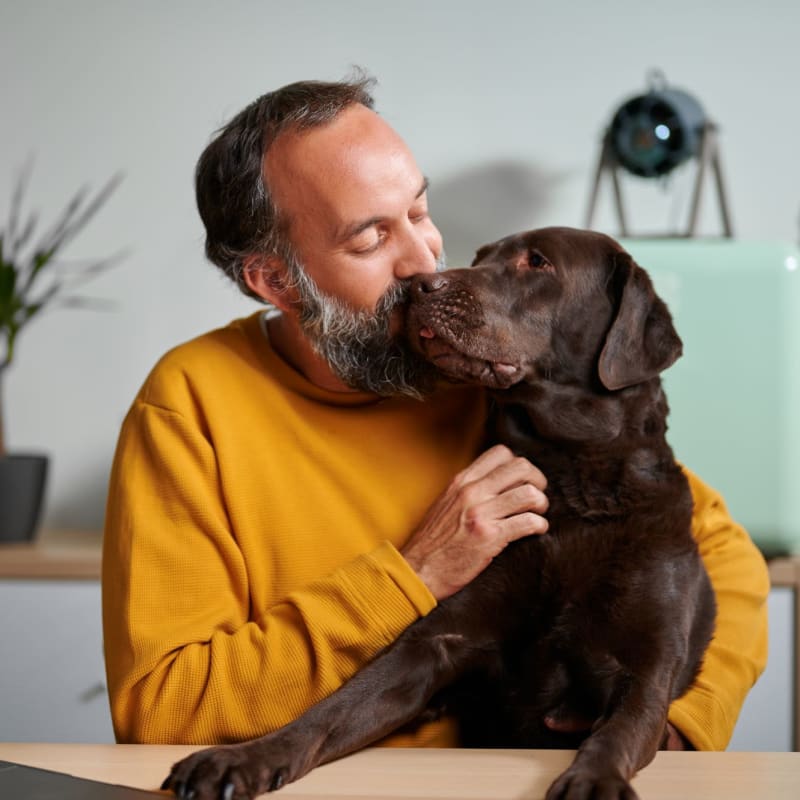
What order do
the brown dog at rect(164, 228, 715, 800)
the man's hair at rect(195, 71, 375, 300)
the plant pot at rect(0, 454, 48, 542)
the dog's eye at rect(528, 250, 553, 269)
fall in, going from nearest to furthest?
the brown dog at rect(164, 228, 715, 800)
the dog's eye at rect(528, 250, 553, 269)
the man's hair at rect(195, 71, 375, 300)
the plant pot at rect(0, 454, 48, 542)

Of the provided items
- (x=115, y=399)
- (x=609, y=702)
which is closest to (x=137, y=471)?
(x=609, y=702)

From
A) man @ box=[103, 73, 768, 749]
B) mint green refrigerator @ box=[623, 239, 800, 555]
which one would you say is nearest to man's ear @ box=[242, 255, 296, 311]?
man @ box=[103, 73, 768, 749]

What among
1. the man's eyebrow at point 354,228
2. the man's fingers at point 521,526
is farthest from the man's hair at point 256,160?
the man's fingers at point 521,526

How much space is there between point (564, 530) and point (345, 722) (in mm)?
426

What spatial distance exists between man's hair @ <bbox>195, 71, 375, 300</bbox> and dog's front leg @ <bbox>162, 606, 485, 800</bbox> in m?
0.72

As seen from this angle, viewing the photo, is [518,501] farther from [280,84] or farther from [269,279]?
[280,84]

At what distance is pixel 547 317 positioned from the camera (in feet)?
5.24

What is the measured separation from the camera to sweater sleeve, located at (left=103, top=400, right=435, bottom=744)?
1.44 meters

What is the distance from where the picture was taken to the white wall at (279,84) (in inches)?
119

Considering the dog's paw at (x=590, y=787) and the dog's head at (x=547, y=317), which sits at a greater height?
the dog's head at (x=547, y=317)

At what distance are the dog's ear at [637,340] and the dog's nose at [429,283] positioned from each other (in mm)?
249

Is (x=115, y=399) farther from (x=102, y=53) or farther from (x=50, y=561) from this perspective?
(x=102, y=53)

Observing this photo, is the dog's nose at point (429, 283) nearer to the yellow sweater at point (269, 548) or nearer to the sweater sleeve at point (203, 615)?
the yellow sweater at point (269, 548)

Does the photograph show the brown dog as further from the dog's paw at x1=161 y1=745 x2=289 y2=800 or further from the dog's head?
the dog's paw at x1=161 y1=745 x2=289 y2=800
